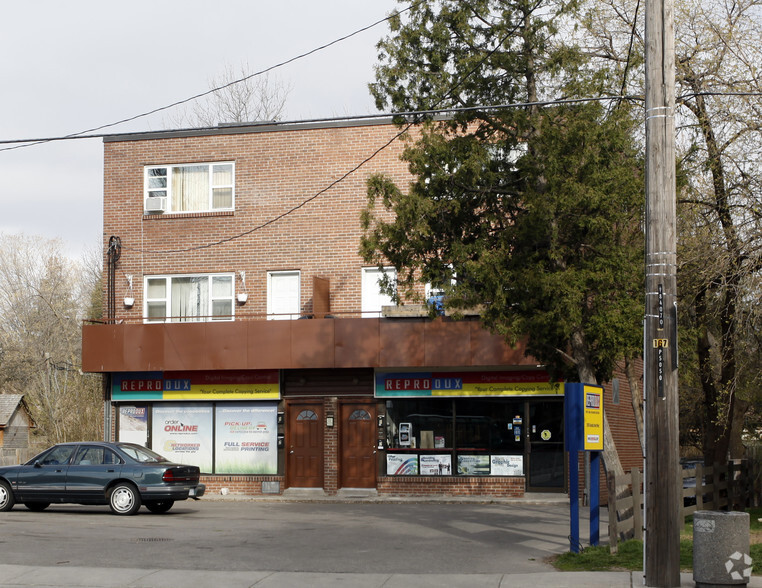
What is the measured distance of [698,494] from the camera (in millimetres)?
18031

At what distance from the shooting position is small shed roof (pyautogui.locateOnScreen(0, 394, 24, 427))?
42438 millimetres

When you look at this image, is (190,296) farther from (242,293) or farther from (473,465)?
(473,465)

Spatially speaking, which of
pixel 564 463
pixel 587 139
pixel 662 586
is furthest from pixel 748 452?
pixel 662 586

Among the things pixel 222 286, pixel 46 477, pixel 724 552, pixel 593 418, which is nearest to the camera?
pixel 724 552

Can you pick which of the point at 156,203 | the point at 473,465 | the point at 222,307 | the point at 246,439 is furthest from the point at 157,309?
the point at 473,465

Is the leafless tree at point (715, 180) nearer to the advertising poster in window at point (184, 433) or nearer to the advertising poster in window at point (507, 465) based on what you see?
Answer: the advertising poster in window at point (507, 465)

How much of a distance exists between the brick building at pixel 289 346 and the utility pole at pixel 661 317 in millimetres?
12768

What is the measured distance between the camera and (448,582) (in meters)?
11.6

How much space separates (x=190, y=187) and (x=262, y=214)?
246cm

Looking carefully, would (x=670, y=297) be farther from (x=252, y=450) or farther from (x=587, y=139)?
(x=252, y=450)

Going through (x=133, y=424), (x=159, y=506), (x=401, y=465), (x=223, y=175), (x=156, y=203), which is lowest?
(x=159, y=506)

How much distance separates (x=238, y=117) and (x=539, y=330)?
1220 inches

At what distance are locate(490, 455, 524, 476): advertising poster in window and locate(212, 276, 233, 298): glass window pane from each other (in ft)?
28.4

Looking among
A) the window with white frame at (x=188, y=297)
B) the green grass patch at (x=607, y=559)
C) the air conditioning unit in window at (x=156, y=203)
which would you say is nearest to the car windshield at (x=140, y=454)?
the window with white frame at (x=188, y=297)
